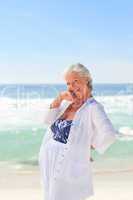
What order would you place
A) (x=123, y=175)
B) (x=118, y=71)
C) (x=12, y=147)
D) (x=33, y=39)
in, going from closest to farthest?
(x=123, y=175) < (x=12, y=147) < (x=118, y=71) < (x=33, y=39)

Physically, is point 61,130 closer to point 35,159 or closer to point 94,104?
point 94,104

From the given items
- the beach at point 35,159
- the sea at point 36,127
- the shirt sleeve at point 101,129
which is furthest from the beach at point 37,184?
the shirt sleeve at point 101,129

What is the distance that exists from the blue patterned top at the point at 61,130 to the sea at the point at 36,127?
0.54ft

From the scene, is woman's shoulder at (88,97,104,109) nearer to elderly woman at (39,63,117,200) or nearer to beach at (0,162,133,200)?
elderly woman at (39,63,117,200)

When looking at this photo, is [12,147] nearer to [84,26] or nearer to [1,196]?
[1,196]

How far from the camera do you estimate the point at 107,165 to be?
8836mm

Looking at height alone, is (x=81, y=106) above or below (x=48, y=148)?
above

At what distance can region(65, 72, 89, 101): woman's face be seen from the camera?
361 cm

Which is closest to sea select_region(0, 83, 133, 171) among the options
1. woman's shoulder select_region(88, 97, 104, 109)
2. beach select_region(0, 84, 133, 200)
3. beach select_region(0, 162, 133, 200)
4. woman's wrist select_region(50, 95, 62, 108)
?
beach select_region(0, 84, 133, 200)

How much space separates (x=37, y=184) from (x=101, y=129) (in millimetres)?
3636

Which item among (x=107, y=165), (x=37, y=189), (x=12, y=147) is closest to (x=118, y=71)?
(x=12, y=147)

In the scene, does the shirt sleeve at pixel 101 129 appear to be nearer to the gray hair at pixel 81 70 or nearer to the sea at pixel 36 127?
the gray hair at pixel 81 70

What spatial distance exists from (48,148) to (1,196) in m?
2.66

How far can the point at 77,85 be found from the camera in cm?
362
